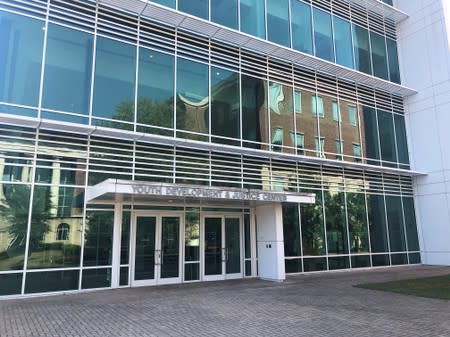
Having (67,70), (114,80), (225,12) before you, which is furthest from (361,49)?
(67,70)

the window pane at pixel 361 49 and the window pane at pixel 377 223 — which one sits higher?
the window pane at pixel 361 49

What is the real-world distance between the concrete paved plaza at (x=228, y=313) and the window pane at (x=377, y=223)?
6678 mm

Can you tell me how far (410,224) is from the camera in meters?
20.6

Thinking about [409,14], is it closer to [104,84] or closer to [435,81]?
[435,81]

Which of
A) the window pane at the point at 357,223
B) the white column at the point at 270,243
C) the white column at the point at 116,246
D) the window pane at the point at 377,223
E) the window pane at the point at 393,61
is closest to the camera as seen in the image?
the white column at the point at 116,246

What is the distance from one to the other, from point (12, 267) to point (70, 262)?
1.54 meters

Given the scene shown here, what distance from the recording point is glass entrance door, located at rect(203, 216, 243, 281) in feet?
47.2

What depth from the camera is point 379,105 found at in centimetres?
2091

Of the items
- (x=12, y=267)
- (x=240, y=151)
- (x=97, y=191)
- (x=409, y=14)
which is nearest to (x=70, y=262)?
(x=12, y=267)

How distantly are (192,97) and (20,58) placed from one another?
5.92 metres

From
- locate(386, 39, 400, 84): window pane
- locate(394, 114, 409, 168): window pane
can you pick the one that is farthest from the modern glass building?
locate(386, 39, 400, 84): window pane

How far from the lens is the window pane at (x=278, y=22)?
17172 mm

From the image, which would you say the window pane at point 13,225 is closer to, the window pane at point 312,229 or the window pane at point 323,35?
the window pane at point 312,229

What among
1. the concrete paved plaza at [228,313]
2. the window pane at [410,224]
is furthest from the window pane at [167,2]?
the window pane at [410,224]
